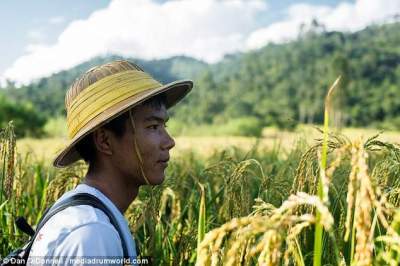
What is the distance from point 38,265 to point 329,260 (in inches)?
41.9

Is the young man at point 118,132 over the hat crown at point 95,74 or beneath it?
beneath

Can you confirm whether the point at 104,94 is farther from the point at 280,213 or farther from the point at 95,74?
the point at 280,213

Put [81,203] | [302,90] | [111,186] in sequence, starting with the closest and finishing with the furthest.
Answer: [81,203], [111,186], [302,90]

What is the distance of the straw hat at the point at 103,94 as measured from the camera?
1.87m

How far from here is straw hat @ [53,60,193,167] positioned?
73.6 inches

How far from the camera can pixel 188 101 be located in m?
98.5

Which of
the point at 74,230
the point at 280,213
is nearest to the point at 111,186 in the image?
the point at 74,230

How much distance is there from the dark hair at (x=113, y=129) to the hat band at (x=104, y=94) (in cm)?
5

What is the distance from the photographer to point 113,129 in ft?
6.22

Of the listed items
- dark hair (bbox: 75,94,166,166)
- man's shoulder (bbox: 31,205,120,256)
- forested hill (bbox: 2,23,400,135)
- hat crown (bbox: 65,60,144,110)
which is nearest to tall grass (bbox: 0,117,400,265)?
man's shoulder (bbox: 31,205,120,256)

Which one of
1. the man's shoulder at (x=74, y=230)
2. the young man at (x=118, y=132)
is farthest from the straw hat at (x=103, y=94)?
the man's shoulder at (x=74, y=230)

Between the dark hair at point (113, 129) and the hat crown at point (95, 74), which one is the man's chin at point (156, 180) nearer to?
the dark hair at point (113, 129)

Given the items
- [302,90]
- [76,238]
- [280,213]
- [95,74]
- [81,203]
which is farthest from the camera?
[302,90]

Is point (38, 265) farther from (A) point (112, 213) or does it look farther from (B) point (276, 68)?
(B) point (276, 68)
